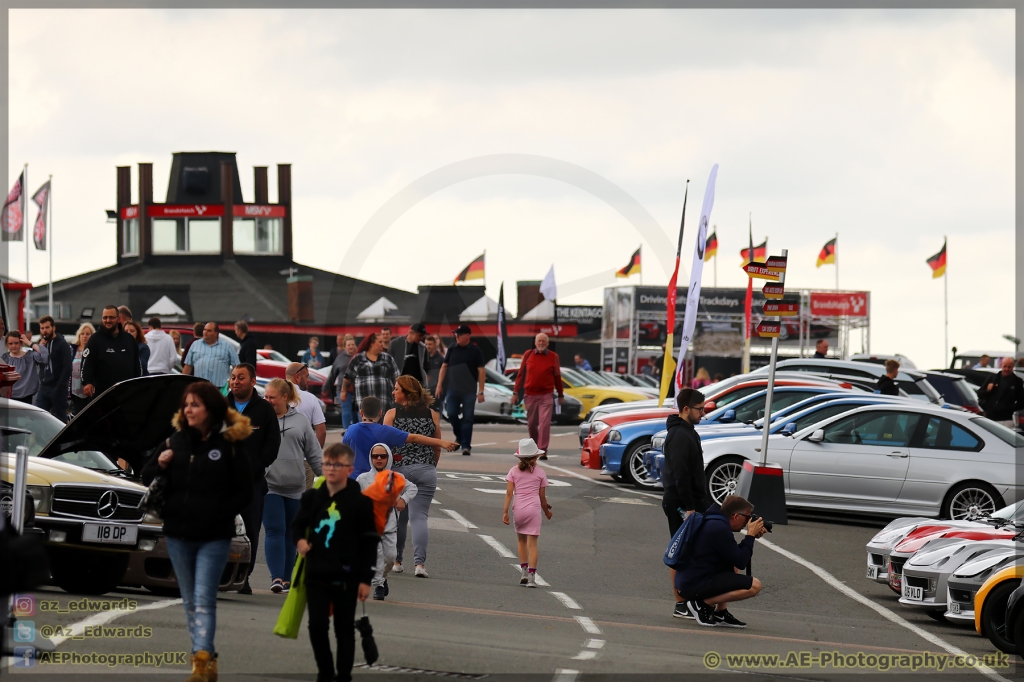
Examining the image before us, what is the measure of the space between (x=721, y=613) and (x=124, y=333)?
8.48 meters

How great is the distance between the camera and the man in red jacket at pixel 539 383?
63.8 ft

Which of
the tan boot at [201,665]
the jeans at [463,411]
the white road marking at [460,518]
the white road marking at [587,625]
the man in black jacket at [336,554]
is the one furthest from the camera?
the jeans at [463,411]

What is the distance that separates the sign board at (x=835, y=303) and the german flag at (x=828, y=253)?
31.1ft

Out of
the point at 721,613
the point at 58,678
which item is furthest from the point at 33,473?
the point at 721,613

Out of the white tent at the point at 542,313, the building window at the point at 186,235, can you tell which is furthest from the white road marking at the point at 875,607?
the building window at the point at 186,235

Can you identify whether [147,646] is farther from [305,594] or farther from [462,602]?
[462,602]

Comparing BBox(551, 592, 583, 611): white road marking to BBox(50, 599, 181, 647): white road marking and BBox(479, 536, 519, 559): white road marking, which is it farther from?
BBox(50, 599, 181, 647): white road marking

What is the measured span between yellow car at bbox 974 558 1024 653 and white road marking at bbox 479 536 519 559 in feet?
15.2

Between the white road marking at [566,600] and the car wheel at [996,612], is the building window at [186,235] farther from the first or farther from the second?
the car wheel at [996,612]

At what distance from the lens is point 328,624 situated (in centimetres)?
691

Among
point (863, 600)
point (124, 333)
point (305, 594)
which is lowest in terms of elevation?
point (863, 600)

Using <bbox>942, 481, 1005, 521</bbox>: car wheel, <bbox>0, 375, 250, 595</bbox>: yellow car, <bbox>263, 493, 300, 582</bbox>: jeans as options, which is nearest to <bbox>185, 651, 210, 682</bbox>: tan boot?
<bbox>0, 375, 250, 595</bbox>: yellow car

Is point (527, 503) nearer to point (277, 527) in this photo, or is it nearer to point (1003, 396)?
point (277, 527)

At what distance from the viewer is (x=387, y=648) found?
7.92 metres
